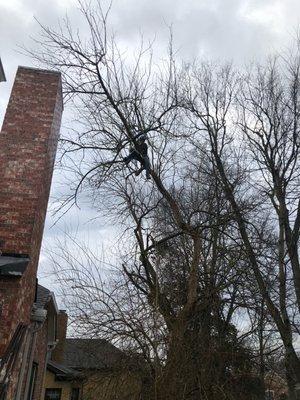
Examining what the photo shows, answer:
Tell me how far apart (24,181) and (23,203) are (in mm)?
434

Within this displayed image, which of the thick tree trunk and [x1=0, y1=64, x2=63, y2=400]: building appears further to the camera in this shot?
the thick tree trunk

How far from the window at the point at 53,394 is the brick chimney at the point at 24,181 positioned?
14.7 meters

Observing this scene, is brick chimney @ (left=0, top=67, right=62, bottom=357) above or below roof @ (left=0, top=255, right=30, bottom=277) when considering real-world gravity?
above

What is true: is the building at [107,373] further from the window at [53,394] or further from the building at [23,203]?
the window at [53,394]

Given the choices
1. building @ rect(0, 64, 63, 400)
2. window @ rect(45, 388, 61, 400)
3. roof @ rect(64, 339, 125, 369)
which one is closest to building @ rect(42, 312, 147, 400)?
roof @ rect(64, 339, 125, 369)

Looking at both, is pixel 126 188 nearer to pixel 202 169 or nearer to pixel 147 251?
pixel 147 251

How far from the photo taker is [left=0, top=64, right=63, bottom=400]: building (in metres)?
5.97

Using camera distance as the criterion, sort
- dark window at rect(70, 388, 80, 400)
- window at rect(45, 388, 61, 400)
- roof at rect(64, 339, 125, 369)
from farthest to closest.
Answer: dark window at rect(70, 388, 80, 400) < window at rect(45, 388, 61, 400) < roof at rect(64, 339, 125, 369)

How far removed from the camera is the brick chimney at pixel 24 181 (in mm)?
6039

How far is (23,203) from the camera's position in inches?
279

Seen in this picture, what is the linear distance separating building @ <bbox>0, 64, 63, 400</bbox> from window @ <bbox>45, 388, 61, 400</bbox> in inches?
517

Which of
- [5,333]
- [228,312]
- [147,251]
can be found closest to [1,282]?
[5,333]

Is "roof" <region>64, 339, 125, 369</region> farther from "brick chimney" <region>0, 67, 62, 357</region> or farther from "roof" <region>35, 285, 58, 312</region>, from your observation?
"brick chimney" <region>0, 67, 62, 357</region>

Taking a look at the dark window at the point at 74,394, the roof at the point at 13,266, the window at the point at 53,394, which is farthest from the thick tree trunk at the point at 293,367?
the dark window at the point at 74,394
